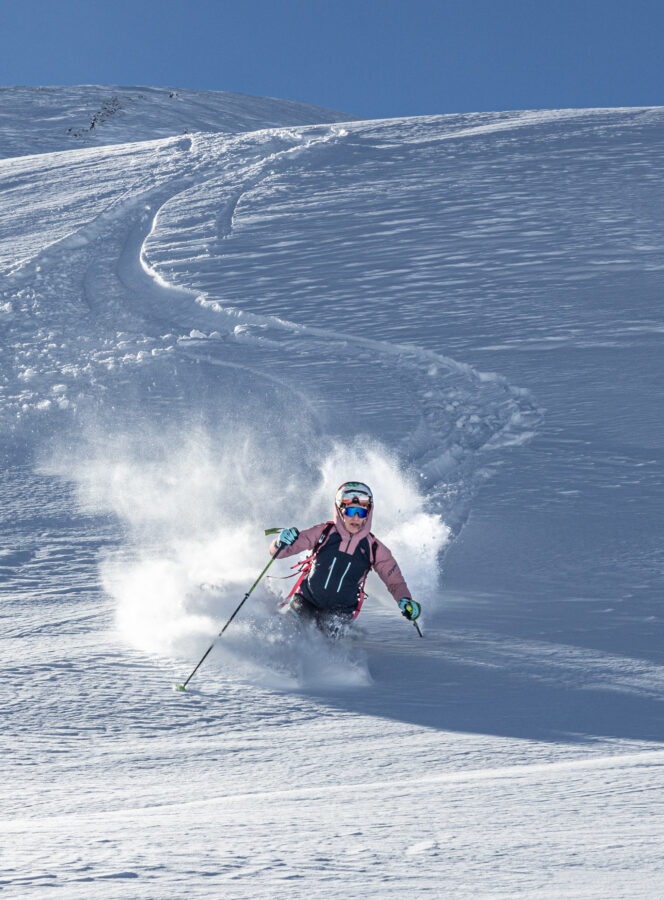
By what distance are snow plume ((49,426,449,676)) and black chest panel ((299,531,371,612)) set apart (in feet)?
1.04

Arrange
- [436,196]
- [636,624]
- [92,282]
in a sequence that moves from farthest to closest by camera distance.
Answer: [436,196]
[92,282]
[636,624]

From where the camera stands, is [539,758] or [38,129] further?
[38,129]

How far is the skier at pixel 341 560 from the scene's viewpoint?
5.04 metres

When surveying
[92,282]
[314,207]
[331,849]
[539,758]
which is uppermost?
[314,207]

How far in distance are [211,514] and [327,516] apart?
2.99 feet

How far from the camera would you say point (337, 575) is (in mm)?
5066

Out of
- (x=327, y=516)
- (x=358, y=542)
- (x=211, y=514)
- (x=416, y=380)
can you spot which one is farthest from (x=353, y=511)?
(x=416, y=380)

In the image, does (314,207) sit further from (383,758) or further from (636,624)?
(383,758)

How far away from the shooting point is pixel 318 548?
5.16 meters

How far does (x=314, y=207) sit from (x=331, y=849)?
15.0 metres

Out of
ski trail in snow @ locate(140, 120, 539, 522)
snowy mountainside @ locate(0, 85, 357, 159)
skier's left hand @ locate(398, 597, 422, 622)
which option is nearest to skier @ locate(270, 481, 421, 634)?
skier's left hand @ locate(398, 597, 422, 622)

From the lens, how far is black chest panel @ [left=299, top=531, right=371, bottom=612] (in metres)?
5.05

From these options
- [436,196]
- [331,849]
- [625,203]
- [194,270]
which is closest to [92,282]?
[194,270]

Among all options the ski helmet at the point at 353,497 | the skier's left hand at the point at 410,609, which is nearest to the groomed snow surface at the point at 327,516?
the skier's left hand at the point at 410,609
